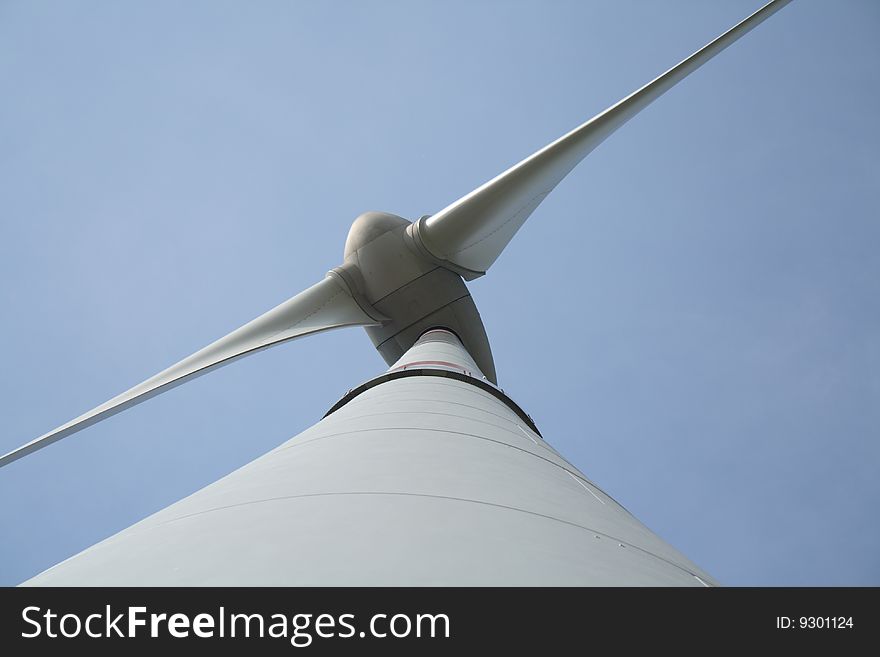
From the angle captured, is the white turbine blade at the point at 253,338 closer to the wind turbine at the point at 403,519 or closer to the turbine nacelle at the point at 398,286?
the turbine nacelle at the point at 398,286

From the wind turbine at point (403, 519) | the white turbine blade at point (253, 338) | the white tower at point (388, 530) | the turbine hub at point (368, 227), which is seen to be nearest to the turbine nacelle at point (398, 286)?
the turbine hub at point (368, 227)

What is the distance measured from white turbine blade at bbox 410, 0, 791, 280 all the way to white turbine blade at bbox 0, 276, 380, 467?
6.35 feet

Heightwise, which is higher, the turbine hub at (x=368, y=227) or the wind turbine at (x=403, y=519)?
the turbine hub at (x=368, y=227)

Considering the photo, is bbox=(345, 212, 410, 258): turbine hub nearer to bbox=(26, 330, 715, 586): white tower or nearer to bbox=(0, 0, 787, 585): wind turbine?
bbox=(0, 0, 787, 585): wind turbine

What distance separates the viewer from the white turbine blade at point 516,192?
8469 mm

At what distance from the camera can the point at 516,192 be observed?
9.52 metres

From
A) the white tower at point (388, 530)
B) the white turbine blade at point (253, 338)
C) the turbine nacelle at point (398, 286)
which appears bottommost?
the white tower at point (388, 530)

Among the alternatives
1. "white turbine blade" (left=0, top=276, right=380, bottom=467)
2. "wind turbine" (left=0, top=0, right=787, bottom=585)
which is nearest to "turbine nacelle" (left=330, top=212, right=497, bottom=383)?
"white turbine blade" (left=0, top=276, right=380, bottom=467)

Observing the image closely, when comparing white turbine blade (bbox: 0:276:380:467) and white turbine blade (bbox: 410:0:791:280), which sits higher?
white turbine blade (bbox: 410:0:791:280)

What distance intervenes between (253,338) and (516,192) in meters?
4.57

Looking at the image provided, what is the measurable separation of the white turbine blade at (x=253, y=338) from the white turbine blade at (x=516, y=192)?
194cm

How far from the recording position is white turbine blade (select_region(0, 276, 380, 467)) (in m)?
7.59
